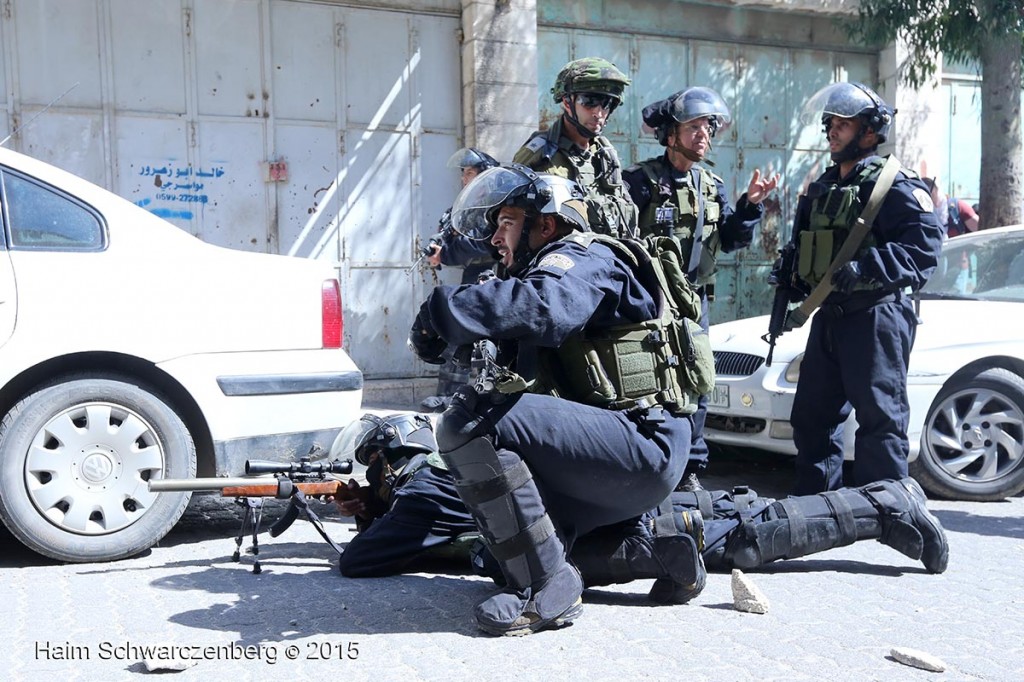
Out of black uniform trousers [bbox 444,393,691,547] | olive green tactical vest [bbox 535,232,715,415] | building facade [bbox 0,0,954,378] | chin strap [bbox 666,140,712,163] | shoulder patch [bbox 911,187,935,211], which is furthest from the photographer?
building facade [bbox 0,0,954,378]

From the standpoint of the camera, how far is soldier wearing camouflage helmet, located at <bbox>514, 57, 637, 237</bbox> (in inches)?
201

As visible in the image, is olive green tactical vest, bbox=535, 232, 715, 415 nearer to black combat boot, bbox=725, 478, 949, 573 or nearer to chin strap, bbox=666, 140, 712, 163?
black combat boot, bbox=725, 478, 949, 573

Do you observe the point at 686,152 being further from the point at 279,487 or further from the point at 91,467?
the point at 91,467

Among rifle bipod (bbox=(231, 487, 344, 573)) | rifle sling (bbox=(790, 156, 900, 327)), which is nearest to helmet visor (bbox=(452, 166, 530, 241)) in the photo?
rifle bipod (bbox=(231, 487, 344, 573))

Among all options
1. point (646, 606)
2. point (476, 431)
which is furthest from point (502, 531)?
point (646, 606)

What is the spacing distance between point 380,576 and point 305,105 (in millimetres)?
5455

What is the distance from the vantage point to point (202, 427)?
461cm

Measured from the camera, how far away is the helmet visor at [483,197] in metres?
3.64

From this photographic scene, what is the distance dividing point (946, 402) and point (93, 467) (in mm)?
4266

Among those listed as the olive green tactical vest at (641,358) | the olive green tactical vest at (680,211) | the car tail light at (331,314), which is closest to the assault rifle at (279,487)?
the car tail light at (331,314)

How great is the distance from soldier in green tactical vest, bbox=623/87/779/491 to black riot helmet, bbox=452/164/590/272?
1571 mm

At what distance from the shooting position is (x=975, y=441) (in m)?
5.98

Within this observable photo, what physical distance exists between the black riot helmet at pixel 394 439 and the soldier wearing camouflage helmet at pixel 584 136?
1.34m

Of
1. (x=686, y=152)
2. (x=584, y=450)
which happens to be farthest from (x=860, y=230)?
(x=584, y=450)
